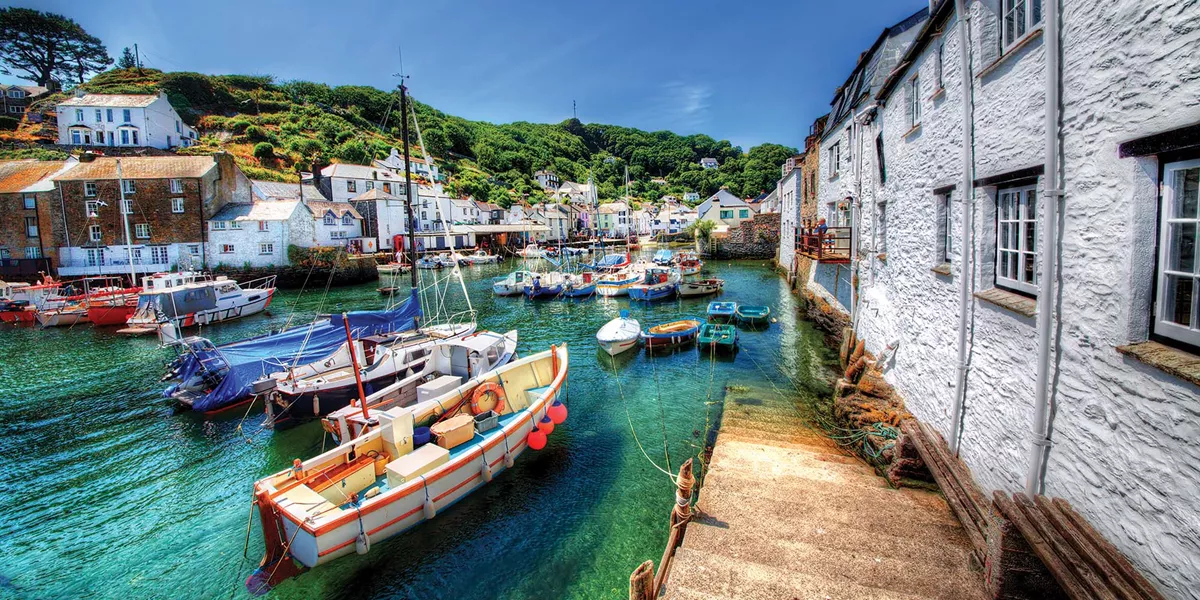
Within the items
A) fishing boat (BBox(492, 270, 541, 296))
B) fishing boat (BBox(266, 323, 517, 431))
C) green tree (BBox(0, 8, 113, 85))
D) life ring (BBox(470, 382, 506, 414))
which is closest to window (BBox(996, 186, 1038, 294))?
life ring (BBox(470, 382, 506, 414))

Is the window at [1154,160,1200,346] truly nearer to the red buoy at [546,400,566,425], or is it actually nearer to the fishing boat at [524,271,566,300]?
the red buoy at [546,400,566,425]

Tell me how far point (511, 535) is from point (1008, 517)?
7.64 m

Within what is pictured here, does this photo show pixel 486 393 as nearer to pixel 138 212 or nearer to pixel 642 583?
pixel 642 583

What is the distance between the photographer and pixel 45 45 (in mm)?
83500

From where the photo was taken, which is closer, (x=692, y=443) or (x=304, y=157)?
(x=692, y=443)

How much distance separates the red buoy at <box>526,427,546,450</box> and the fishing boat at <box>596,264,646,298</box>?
23569 millimetres

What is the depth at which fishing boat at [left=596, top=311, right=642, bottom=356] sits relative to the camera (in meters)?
20.6

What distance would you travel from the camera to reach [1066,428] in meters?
4.82

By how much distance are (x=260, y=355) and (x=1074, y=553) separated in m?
18.3

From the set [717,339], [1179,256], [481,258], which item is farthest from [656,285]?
[481,258]

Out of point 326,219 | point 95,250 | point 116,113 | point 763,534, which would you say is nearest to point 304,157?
point 116,113

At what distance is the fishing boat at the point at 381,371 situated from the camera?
556 inches

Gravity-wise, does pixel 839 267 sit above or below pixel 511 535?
above

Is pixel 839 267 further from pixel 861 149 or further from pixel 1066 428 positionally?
pixel 1066 428
